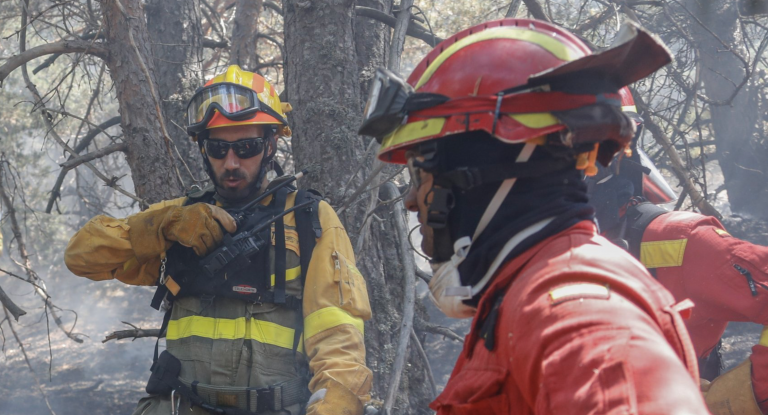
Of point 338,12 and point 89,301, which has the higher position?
point 338,12

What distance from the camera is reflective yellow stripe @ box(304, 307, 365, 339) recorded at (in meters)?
2.89

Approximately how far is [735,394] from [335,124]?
272 centimetres

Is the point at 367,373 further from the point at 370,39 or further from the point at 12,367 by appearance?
the point at 12,367

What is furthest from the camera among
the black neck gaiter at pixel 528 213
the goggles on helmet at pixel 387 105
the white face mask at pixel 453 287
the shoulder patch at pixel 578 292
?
the goggles on helmet at pixel 387 105

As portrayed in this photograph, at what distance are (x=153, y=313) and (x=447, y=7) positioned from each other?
1196 cm

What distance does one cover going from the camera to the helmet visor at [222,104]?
337 centimetres

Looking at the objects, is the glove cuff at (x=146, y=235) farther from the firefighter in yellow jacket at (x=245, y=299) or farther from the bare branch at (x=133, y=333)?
the bare branch at (x=133, y=333)

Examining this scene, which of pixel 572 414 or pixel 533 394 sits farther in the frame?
pixel 533 394

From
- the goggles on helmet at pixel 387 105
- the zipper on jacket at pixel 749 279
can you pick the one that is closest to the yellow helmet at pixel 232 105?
the goggles on helmet at pixel 387 105

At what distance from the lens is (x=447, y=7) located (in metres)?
8.78

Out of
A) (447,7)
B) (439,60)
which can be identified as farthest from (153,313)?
(439,60)

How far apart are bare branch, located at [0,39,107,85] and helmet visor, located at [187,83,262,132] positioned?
3.17 ft

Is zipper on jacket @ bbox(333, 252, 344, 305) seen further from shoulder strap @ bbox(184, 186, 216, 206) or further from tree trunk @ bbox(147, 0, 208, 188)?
tree trunk @ bbox(147, 0, 208, 188)

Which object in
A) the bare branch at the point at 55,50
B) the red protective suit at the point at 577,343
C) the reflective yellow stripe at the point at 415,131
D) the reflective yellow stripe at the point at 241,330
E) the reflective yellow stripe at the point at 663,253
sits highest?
the bare branch at the point at 55,50
